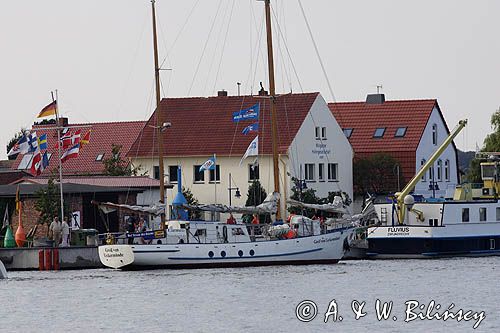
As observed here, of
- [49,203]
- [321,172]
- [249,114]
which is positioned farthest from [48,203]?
[321,172]

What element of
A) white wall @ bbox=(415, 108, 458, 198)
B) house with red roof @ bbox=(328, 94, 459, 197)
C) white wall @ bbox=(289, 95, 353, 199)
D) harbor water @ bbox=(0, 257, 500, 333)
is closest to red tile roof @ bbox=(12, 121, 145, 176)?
white wall @ bbox=(289, 95, 353, 199)

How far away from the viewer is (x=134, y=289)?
57750mm

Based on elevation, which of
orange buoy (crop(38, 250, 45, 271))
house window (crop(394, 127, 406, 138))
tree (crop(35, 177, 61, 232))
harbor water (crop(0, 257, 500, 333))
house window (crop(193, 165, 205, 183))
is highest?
house window (crop(394, 127, 406, 138))

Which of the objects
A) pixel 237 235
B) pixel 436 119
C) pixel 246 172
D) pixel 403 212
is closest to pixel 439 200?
pixel 403 212

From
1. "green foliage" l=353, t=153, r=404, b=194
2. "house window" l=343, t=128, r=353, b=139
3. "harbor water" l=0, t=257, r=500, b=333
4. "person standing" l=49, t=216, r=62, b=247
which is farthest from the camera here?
"house window" l=343, t=128, r=353, b=139

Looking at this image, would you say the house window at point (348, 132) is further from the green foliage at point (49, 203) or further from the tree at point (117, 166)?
the green foliage at point (49, 203)

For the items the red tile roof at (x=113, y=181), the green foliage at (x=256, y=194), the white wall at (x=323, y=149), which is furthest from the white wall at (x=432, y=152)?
the red tile roof at (x=113, y=181)

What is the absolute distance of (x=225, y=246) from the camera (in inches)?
2603

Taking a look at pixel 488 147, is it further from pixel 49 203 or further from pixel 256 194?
pixel 49 203

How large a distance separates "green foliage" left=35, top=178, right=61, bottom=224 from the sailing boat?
25.0 feet

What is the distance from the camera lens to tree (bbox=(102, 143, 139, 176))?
9112 cm

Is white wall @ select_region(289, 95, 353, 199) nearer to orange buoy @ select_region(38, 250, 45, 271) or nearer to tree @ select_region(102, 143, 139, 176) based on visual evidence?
tree @ select_region(102, 143, 139, 176)

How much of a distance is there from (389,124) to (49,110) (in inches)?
1322

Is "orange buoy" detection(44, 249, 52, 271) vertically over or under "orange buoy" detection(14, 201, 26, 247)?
under
